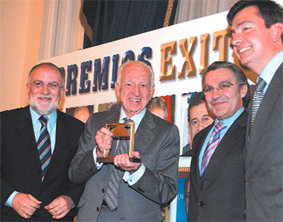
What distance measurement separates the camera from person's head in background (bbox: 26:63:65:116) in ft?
10.3

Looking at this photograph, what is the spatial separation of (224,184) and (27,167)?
1.44 metres

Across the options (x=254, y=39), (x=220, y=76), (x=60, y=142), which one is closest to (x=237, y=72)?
(x=220, y=76)

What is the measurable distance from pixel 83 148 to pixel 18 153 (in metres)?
0.49

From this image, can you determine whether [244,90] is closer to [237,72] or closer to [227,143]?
[237,72]

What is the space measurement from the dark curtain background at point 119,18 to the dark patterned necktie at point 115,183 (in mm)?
2696

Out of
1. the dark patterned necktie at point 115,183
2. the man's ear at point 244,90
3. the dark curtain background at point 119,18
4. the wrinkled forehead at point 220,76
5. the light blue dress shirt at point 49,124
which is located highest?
the dark curtain background at point 119,18

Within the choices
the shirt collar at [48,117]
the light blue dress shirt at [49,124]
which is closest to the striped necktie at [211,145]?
the light blue dress shirt at [49,124]

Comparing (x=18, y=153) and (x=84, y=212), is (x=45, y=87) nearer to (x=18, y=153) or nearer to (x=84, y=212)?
(x=18, y=153)

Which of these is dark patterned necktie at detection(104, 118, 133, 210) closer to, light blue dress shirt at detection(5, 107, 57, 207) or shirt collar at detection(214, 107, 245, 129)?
light blue dress shirt at detection(5, 107, 57, 207)

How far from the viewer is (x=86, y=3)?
590cm

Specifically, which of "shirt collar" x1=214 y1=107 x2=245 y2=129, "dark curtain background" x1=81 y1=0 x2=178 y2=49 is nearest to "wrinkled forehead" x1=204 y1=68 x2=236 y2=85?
"shirt collar" x1=214 y1=107 x2=245 y2=129

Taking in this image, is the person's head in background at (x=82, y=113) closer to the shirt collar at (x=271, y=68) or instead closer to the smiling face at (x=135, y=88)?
the smiling face at (x=135, y=88)

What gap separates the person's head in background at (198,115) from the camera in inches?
131

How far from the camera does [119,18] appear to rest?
5.56 metres
